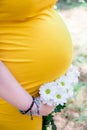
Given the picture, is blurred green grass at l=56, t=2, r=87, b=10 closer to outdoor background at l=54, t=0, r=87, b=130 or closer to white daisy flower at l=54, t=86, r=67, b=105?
outdoor background at l=54, t=0, r=87, b=130

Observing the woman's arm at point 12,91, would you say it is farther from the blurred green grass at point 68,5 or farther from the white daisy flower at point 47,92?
the blurred green grass at point 68,5

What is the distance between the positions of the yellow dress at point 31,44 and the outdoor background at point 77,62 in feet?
1.07

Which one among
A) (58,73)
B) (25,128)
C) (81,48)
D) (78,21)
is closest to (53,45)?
(58,73)

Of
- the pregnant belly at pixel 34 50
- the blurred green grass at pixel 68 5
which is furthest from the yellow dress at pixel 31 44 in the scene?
the blurred green grass at pixel 68 5

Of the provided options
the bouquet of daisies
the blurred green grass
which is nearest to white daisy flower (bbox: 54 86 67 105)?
the bouquet of daisies

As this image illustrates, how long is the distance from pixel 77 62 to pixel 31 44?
77.3 inches

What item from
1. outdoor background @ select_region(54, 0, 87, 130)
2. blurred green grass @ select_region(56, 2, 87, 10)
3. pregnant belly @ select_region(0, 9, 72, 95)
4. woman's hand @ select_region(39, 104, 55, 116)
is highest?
blurred green grass @ select_region(56, 2, 87, 10)

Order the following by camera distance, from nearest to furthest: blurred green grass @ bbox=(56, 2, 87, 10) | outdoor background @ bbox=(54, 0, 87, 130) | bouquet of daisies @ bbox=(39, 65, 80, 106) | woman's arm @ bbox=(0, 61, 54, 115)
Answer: woman's arm @ bbox=(0, 61, 54, 115) < bouquet of daisies @ bbox=(39, 65, 80, 106) < outdoor background @ bbox=(54, 0, 87, 130) < blurred green grass @ bbox=(56, 2, 87, 10)

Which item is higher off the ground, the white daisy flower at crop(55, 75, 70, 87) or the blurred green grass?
the blurred green grass

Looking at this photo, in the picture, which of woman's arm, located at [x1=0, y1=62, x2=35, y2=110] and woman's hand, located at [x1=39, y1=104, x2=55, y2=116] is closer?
woman's arm, located at [x1=0, y1=62, x2=35, y2=110]

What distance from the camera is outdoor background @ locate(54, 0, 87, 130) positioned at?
2.47 m

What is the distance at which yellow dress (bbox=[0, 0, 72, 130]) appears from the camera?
3.76ft

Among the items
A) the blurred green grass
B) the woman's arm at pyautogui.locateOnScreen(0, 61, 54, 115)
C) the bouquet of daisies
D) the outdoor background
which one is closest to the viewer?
the woman's arm at pyautogui.locateOnScreen(0, 61, 54, 115)

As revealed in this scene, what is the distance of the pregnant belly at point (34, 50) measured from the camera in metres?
1.18
